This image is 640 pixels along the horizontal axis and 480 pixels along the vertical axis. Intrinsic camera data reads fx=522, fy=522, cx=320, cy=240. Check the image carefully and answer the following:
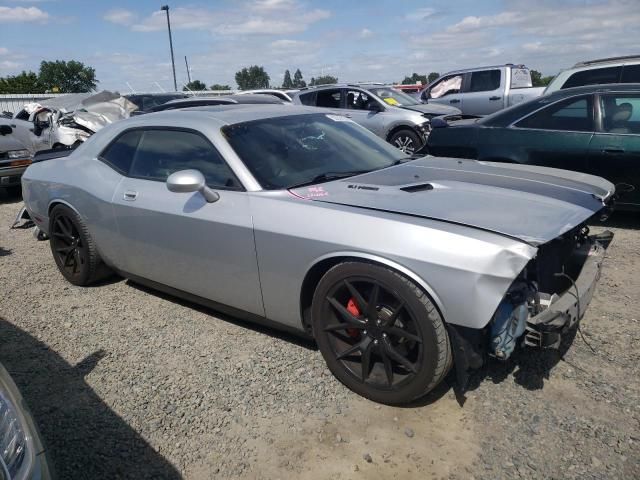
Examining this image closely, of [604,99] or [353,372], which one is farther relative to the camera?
[604,99]

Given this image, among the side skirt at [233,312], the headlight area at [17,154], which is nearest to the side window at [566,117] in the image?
the side skirt at [233,312]

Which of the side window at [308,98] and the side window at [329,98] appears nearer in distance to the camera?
the side window at [329,98]

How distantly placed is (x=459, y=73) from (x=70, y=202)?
34.8 ft

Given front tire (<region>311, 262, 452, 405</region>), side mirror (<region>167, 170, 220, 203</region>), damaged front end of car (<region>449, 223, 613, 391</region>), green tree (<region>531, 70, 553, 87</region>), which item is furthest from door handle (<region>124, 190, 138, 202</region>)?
green tree (<region>531, 70, 553, 87</region>)

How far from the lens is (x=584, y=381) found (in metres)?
2.82

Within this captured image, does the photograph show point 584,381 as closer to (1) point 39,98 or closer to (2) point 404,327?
(2) point 404,327

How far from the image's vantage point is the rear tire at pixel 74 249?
14.0ft

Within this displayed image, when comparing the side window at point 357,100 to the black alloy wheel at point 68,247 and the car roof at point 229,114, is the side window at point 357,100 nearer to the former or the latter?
the car roof at point 229,114

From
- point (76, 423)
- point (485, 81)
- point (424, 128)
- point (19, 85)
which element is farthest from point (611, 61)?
point (19, 85)

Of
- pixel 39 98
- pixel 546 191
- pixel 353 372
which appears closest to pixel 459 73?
pixel 546 191

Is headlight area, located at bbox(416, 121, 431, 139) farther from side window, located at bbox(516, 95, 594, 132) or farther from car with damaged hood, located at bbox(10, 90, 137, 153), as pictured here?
car with damaged hood, located at bbox(10, 90, 137, 153)

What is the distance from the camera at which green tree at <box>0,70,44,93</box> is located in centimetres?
4550

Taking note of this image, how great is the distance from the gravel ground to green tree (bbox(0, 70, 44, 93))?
50063mm

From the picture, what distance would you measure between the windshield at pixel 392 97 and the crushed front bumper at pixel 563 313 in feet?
25.5
